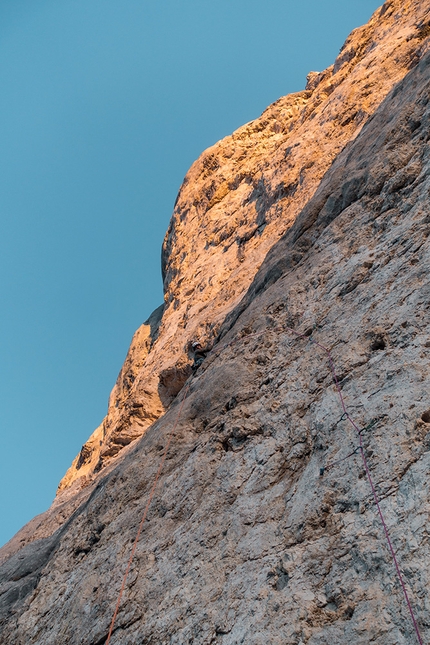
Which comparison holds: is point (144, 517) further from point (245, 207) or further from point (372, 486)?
point (245, 207)

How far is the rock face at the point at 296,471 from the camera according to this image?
5.06 meters

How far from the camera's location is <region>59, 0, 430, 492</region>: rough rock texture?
14992 millimetres

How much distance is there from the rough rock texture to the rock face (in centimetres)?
252

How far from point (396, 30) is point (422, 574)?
52.2 feet

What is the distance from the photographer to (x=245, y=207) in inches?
748

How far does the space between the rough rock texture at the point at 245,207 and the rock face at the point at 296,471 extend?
252cm

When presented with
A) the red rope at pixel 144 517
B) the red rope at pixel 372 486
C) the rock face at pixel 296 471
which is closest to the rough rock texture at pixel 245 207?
the rock face at pixel 296 471

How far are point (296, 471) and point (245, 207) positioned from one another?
13548 mm

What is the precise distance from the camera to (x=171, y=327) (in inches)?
721

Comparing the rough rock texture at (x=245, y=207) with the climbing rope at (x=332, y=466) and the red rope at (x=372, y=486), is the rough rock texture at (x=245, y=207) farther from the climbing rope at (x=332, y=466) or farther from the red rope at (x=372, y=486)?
the red rope at (x=372, y=486)

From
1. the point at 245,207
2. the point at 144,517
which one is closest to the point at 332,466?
the point at 144,517

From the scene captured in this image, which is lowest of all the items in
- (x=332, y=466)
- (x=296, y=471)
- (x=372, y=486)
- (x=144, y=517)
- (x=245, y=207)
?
(x=372, y=486)

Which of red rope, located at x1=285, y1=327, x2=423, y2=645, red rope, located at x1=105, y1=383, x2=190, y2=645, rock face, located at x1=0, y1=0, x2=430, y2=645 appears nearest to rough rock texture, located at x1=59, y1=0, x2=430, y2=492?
rock face, located at x1=0, y1=0, x2=430, y2=645

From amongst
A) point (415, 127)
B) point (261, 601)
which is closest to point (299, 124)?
point (415, 127)
